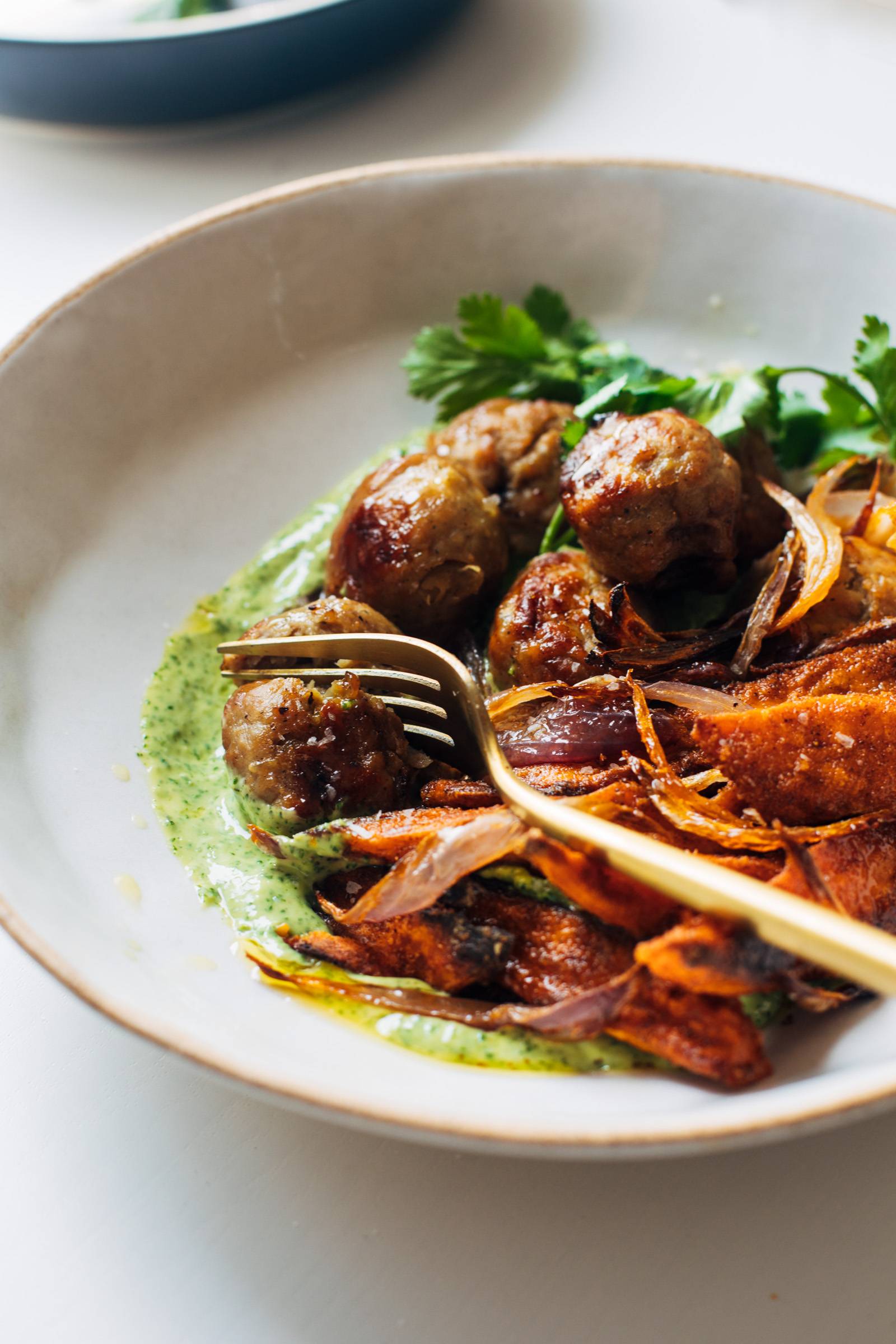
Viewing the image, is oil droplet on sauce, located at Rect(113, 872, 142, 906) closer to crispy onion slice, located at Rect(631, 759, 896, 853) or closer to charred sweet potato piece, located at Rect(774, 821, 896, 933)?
crispy onion slice, located at Rect(631, 759, 896, 853)

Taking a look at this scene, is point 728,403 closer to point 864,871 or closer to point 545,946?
point 864,871

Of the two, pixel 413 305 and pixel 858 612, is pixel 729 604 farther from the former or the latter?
pixel 413 305

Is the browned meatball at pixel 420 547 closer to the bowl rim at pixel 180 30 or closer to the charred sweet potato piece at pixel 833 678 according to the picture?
the charred sweet potato piece at pixel 833 678

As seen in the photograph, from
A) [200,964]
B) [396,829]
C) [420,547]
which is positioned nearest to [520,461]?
[420,547]

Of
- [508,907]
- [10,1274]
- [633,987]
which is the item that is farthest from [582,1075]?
[10,1274]

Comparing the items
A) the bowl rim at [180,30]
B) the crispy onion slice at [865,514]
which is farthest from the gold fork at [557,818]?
the bowl rim at [180,30]

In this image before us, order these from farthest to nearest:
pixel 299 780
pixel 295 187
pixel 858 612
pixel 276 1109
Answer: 1. pixel 295 187
2. pixel 858 612
3. pixel 299 780
4. pixel 276 1109
